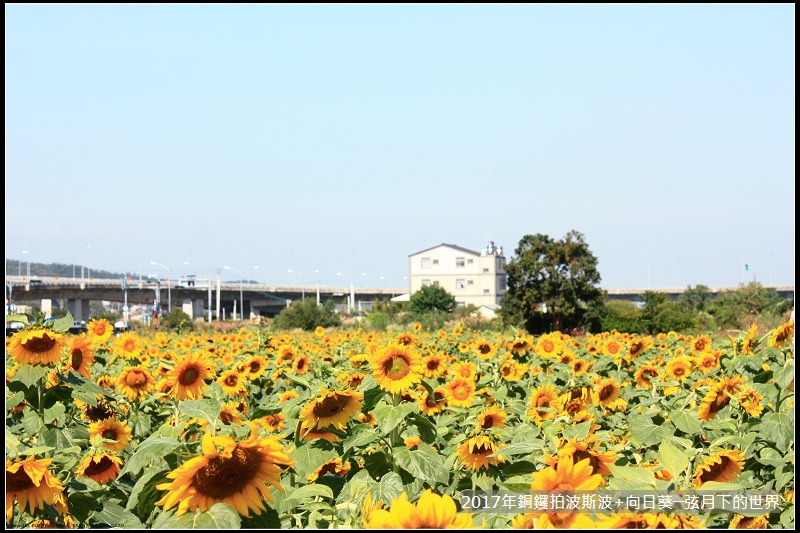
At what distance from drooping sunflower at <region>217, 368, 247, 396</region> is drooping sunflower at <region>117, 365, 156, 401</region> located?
0.73m

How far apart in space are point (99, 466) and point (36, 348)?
29.4 inches

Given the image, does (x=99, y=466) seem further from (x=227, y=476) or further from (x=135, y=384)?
(x=135, y=384)

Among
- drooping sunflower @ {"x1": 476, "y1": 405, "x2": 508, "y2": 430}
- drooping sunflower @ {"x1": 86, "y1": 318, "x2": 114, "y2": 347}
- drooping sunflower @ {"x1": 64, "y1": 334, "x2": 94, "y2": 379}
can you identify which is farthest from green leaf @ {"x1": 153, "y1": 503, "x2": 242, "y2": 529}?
drooping sunflower @ {"x1": 86, "y1": 318, "x2": 114, "y2": 347}

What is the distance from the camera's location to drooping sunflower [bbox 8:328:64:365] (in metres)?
4.36

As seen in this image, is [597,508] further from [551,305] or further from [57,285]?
[57,285]

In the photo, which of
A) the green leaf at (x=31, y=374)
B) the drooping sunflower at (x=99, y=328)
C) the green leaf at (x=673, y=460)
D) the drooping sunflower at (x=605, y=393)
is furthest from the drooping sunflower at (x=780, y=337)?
the drooping sunflower at (x=99, y=328)

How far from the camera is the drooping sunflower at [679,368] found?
297 inches

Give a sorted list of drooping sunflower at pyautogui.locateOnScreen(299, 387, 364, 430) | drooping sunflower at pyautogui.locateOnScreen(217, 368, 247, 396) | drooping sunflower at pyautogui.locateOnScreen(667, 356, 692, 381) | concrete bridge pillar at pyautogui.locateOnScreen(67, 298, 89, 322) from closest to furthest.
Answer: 1. drooping sunflower at pyautogui.locateOnScreen(299, 387, 364, 430)
2. drooping sunflower at pyautogui.locateOnScreen(217, 368, 247, 396)
3. drooping sunflower at pyautogui.locateOnScreen(667, 356, 692, 381)
4. concrete bridge pillar at pyautogui.locateOnScreen(67, 298, 89, 322)

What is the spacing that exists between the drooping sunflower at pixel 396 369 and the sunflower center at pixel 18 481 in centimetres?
138

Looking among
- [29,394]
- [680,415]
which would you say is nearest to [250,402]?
[29,394]

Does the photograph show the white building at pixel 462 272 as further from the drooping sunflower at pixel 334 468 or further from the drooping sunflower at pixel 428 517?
the drooping sunflower at pixel 428 517

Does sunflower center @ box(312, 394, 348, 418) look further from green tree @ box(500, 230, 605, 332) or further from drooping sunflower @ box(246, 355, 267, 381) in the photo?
green tree @ box(500, 230, 605, 332)

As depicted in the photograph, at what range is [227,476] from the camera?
2312mm

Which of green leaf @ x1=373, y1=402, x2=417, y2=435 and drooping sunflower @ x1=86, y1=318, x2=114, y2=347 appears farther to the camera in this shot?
drooping sunflower @ x1=86, y1=318, x2=114, y2=347
